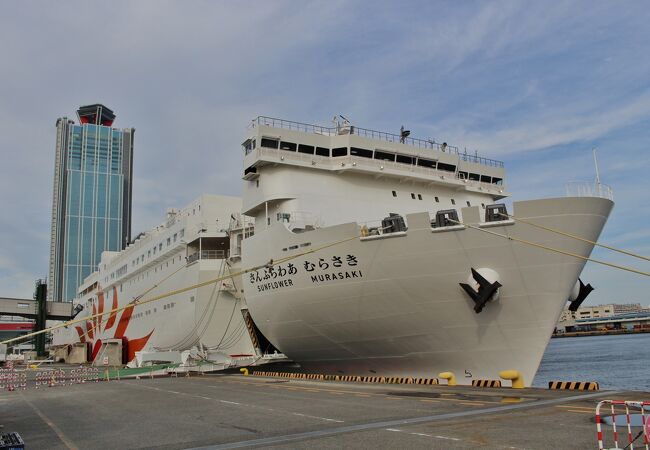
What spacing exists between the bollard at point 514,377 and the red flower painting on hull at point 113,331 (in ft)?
79.8

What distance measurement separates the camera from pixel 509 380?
15000 millimetres

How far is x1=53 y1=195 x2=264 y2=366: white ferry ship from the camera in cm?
2722

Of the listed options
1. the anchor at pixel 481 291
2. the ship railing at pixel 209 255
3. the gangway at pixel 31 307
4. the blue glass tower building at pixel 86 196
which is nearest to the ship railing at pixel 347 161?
the anchor at pixel 481 291

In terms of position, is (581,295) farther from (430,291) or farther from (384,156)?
(384,156)

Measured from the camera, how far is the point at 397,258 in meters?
15.3

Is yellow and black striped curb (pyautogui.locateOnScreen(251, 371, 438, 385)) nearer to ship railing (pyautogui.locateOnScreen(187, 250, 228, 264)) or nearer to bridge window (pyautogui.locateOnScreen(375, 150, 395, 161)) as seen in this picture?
ship railing (pyautogui.locateOnScreen(187, 250, 228, 264))

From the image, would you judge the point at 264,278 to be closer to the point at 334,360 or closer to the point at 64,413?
the point at 334,360

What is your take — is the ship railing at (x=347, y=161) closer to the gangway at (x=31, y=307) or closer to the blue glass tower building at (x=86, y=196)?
the gangway at (x=31, y=307)

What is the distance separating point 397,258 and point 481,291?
2.50 metres

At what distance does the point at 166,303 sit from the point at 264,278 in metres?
14.4

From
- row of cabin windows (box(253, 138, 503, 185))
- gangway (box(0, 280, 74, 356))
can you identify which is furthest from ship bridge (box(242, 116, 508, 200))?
gangway (box(0, 280, 74, 356))

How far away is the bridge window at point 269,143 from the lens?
20.2 meters

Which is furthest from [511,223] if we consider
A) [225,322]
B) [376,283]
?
[225,322]

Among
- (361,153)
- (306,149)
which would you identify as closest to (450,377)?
(361,153)
